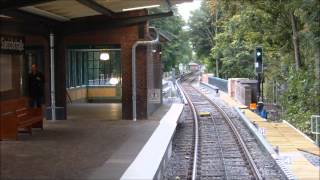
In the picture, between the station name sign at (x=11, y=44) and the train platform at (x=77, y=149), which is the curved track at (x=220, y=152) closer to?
the train platform at (x=77, y=149)

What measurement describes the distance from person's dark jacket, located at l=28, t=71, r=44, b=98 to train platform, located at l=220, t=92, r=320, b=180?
6371 mm

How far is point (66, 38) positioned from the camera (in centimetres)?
2028

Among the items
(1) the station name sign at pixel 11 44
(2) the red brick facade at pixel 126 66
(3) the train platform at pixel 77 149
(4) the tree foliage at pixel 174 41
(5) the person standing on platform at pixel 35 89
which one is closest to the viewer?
(3) the train platform at pixel 77 149

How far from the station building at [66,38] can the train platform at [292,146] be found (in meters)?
4.26

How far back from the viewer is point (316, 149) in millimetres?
17266

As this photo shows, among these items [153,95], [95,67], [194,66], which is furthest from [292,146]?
[194,66]

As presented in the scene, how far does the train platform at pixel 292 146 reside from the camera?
13430mm

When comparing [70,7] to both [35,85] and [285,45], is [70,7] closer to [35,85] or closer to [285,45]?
[35,85]

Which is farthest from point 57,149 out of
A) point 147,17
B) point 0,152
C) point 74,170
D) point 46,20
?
point 147,17

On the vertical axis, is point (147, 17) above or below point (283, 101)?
above

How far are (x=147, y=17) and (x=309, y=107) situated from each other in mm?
13381

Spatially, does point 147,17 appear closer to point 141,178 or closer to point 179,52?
point 141,178

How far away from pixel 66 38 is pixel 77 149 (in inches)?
324

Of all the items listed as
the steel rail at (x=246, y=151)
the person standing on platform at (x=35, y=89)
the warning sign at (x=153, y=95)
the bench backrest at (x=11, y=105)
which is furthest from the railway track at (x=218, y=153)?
the person standing on platform at (x=35, y=89)
